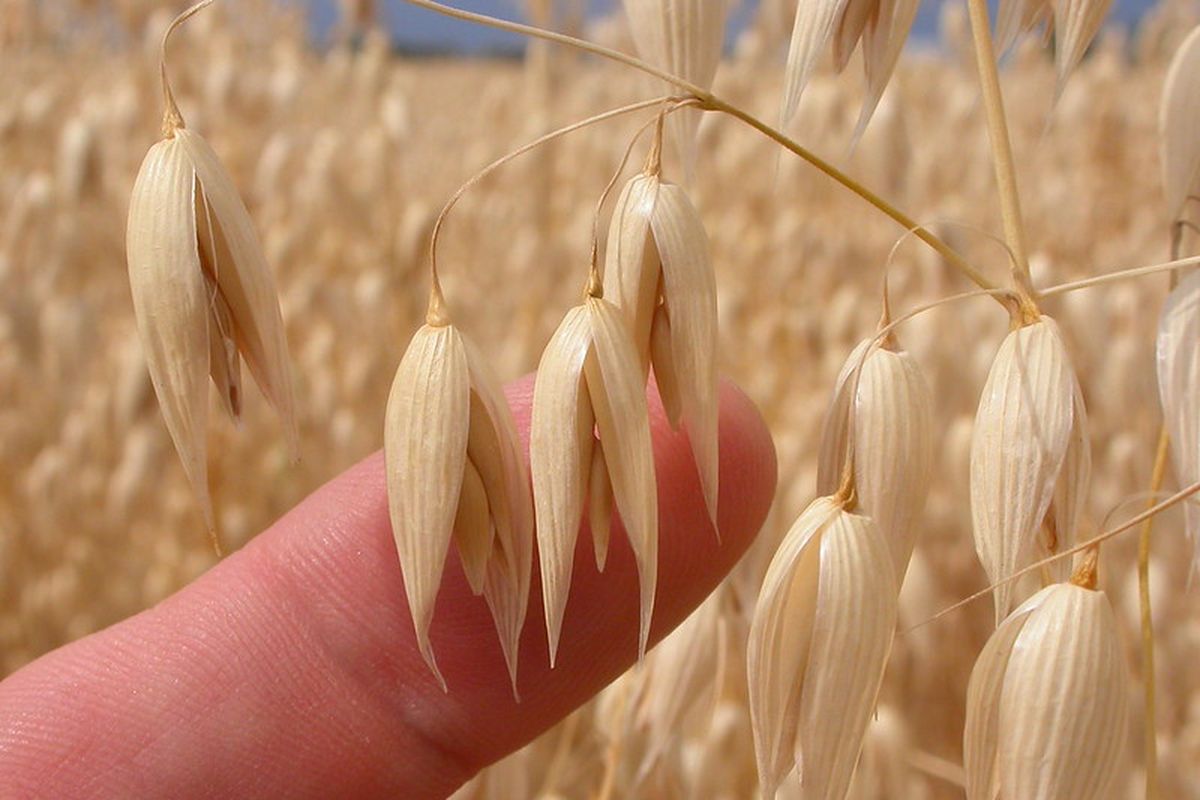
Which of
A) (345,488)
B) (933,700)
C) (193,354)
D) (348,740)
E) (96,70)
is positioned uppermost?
(96,70)

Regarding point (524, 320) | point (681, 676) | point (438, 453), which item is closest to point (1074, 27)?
point (438, 453)

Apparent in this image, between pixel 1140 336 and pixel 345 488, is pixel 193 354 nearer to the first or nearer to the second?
pixel 345 488

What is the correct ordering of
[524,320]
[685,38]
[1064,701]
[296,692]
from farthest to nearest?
[524,320], [296,692], [685,38], [1064,701]

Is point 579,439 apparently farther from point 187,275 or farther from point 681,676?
point 681,676

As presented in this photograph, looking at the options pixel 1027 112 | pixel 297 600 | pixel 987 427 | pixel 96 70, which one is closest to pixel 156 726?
pixel 297 600

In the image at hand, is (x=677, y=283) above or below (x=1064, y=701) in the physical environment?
above

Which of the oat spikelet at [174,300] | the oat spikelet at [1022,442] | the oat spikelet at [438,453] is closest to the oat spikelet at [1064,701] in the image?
the oat spikelet at [1022,442]

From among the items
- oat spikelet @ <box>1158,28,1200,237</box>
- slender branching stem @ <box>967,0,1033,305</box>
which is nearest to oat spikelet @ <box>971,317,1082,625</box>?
slender branching stem @ <box>967,0,1033,305</box>
